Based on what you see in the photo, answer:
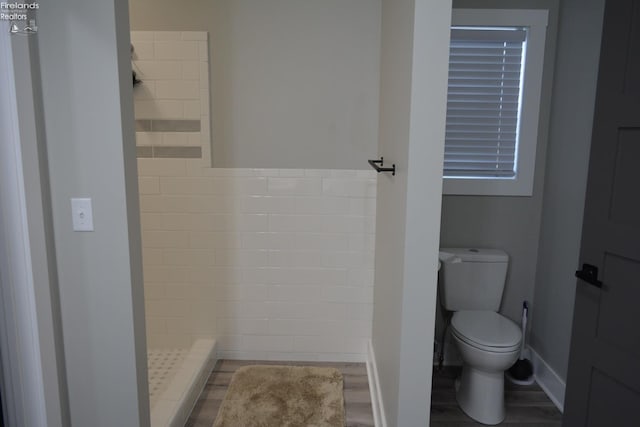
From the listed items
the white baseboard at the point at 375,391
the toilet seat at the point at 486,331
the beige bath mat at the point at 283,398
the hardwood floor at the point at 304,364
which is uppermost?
the toilet seat at the point at 486,331

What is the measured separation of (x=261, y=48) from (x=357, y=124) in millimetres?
751

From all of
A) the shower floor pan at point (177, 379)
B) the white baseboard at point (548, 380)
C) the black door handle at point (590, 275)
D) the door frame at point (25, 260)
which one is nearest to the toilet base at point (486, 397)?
the white baseboard at point (548, 380)

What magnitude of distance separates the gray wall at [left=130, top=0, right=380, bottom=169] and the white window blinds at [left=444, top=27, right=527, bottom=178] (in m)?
0.50

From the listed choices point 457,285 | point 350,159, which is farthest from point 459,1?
point 457,285

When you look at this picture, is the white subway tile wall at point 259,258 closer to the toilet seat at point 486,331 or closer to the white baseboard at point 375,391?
the white baseboard at point 375,391

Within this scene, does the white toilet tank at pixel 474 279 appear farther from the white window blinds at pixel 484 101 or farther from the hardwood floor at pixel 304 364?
the hardwood floor at pixel 304 364

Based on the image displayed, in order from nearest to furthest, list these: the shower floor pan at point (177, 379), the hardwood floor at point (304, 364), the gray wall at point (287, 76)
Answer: the shower floor pan at point (177, 379), the hardwood floor at point (304, 364), the gray wall at point (287, 76)

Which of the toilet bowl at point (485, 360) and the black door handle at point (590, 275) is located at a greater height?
the black door handle at point (590, 275)

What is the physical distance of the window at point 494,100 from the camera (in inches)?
96.7

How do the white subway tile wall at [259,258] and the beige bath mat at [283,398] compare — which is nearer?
the beige bath mat at [283,398]

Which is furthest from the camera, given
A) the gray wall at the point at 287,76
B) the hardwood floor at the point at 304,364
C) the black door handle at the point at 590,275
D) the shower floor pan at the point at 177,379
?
the gray wall at the point at 287,76

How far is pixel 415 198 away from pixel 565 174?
140 centimetres

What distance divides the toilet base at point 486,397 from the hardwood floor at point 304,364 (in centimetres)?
57

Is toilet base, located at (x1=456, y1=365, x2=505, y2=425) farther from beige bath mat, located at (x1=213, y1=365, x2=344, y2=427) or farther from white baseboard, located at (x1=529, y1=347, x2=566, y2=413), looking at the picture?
beige bath mat, located at (x1=213, y1=365, x2=344, y2=427)
